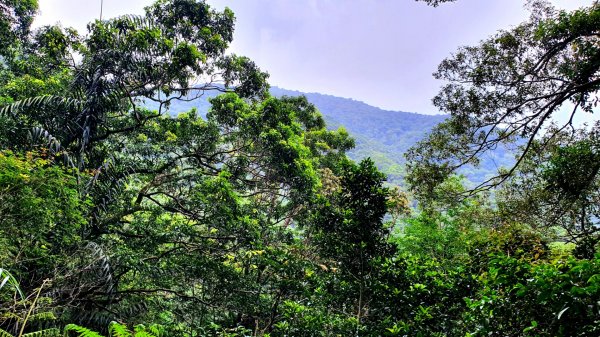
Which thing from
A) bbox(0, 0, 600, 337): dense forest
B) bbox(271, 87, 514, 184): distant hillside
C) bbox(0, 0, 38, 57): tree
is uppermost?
bbox(271, 87, 514, 184): distant hillside

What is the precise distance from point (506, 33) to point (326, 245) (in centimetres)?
636

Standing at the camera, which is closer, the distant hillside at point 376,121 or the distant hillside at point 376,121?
the distant hillside at point 376,121

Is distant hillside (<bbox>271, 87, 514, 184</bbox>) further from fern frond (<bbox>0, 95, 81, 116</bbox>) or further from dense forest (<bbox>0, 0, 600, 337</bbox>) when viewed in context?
fern frond (<bbox>0, 95, 81, 116</bbox>)

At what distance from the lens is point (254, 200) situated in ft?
44.2

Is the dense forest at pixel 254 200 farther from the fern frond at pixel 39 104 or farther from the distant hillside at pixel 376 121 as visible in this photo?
the distant hillside at pixel 376 121

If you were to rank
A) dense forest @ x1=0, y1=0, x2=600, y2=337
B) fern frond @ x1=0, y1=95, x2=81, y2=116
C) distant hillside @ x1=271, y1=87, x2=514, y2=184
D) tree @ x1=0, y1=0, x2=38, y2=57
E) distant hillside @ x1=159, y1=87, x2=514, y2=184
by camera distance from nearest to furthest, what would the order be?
dense forest @ x1=0, y1=0, x2=600, y2=337 → fern frond @ x1=0, y1=95, x2=81, y2=116 → tree @ x1=0, y1=0, x2=38, y2=57 → distant hillside @ x1=159, y1=87, x2=514, y2=184 → distant hillside @ x1=271, y1=87, x2=514, y2=184

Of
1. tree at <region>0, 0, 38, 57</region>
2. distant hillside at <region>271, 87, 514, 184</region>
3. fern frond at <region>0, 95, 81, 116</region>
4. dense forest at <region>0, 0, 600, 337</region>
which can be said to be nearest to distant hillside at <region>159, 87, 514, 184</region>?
distant hillside at <region>271, 87, 514, 184</region>

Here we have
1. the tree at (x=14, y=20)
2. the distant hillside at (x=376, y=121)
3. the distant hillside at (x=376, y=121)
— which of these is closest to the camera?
the tree at (x=14, y=20)

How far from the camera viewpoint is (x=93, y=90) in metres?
6.80

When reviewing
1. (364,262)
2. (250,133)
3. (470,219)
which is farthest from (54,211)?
(470,219)

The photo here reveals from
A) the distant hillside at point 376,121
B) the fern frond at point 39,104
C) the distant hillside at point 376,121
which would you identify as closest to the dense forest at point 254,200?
the fern frond at point 39,104

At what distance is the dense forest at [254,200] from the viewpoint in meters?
4.24

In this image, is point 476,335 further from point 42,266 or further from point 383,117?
point 383,117

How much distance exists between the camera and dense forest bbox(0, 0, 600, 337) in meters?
4.24
